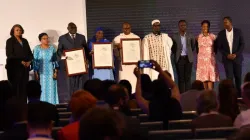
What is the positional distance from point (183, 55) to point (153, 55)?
0.58m

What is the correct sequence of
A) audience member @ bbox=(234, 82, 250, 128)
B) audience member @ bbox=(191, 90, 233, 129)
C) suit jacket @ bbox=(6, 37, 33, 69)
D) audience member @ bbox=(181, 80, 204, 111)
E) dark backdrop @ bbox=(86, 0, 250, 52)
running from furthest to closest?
dark backdrop @ bbox=(86, 0, 250, 52) < suit jacket @ bbox=(6, 37, 33, 69) < audience member @ bbox=(181, 80, 204, 111) < audience member @ bbox=(191, 90, 233, 129) < audience member @ bbox=(234, 82, 250, 128)

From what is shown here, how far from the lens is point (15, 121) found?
188 inches

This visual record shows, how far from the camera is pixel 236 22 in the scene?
40.2 ft

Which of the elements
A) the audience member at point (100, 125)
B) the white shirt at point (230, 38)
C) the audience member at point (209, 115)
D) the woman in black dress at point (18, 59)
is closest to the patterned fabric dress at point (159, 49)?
the white shirt at point (230, 38)

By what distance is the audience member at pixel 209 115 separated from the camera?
4.90m

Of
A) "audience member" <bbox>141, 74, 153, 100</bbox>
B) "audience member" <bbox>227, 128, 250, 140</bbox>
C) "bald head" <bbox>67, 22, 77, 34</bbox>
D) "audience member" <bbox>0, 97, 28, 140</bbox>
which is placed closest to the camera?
"audience member" <bbox>227, 128, 250, 140</bbox>

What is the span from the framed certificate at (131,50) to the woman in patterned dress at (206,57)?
1.17 metres

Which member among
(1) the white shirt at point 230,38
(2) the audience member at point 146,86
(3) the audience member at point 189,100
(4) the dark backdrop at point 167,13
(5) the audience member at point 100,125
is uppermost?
(4) the dark backdrop at point 167,13

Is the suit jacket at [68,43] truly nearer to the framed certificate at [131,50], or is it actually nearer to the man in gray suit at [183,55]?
the framed certificate at [131,50]

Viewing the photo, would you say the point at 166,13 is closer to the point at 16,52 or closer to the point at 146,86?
the point at 16,52

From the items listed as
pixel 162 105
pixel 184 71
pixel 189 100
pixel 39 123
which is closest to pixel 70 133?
pixel 39 123

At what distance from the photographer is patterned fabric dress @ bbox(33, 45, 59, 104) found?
10859 mm

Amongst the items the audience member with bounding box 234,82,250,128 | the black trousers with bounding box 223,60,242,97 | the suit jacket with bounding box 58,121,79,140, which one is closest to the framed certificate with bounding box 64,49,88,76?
the black trousers with bounding box 223,60,242,97

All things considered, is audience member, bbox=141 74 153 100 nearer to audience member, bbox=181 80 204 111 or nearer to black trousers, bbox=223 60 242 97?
audience member, bbox=181 80 204 111
